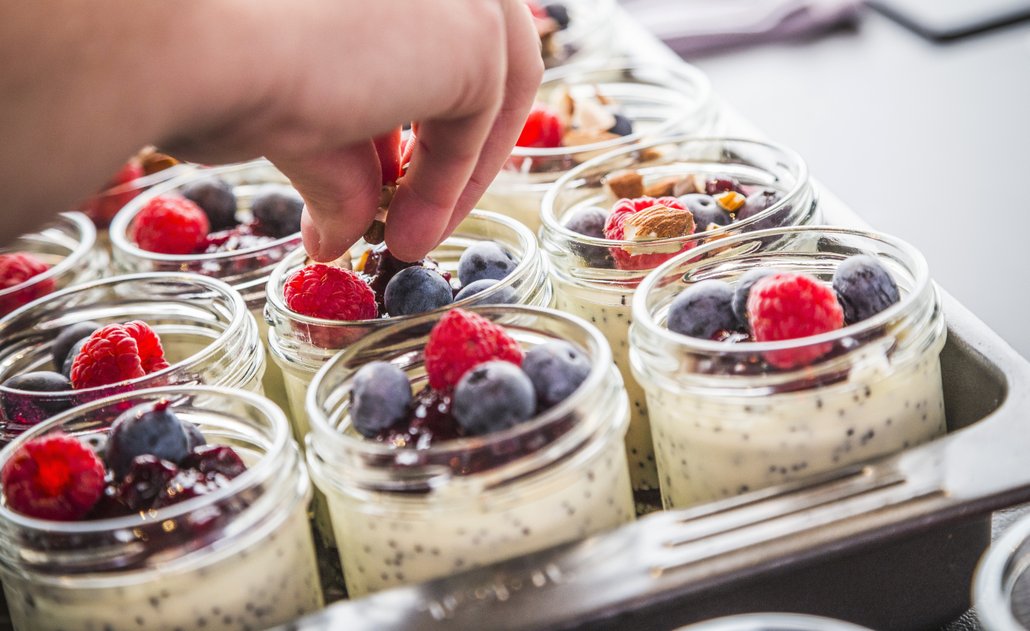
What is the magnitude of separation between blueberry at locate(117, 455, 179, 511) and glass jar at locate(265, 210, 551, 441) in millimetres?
269

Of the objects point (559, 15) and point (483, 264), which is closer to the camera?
point (483, 264)

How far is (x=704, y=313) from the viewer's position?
1.14 meters

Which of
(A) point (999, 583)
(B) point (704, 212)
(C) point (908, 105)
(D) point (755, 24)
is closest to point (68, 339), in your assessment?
(B) point (704, 212)

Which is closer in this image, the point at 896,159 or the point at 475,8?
the point at 475,8

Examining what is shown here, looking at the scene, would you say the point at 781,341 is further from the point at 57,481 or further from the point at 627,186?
the point at 57,481

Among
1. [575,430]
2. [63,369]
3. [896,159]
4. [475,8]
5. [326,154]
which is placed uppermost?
[475,8]

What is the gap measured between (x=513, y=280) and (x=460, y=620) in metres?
0.45

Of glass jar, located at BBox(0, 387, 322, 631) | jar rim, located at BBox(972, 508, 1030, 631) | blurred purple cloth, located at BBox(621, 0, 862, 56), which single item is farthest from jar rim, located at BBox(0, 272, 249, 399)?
blurred purple cloth, located at BBox(621, 0, 862, 56)

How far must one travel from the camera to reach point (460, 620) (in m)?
0.92

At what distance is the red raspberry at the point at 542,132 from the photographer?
5.89ft

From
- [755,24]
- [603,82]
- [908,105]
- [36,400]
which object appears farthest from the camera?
[755,24]

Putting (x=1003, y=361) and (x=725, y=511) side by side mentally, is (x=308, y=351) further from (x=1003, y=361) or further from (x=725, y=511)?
(x=1003, y=361)

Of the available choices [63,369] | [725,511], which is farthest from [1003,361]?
[63,369]

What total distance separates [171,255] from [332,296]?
485 millimetres
